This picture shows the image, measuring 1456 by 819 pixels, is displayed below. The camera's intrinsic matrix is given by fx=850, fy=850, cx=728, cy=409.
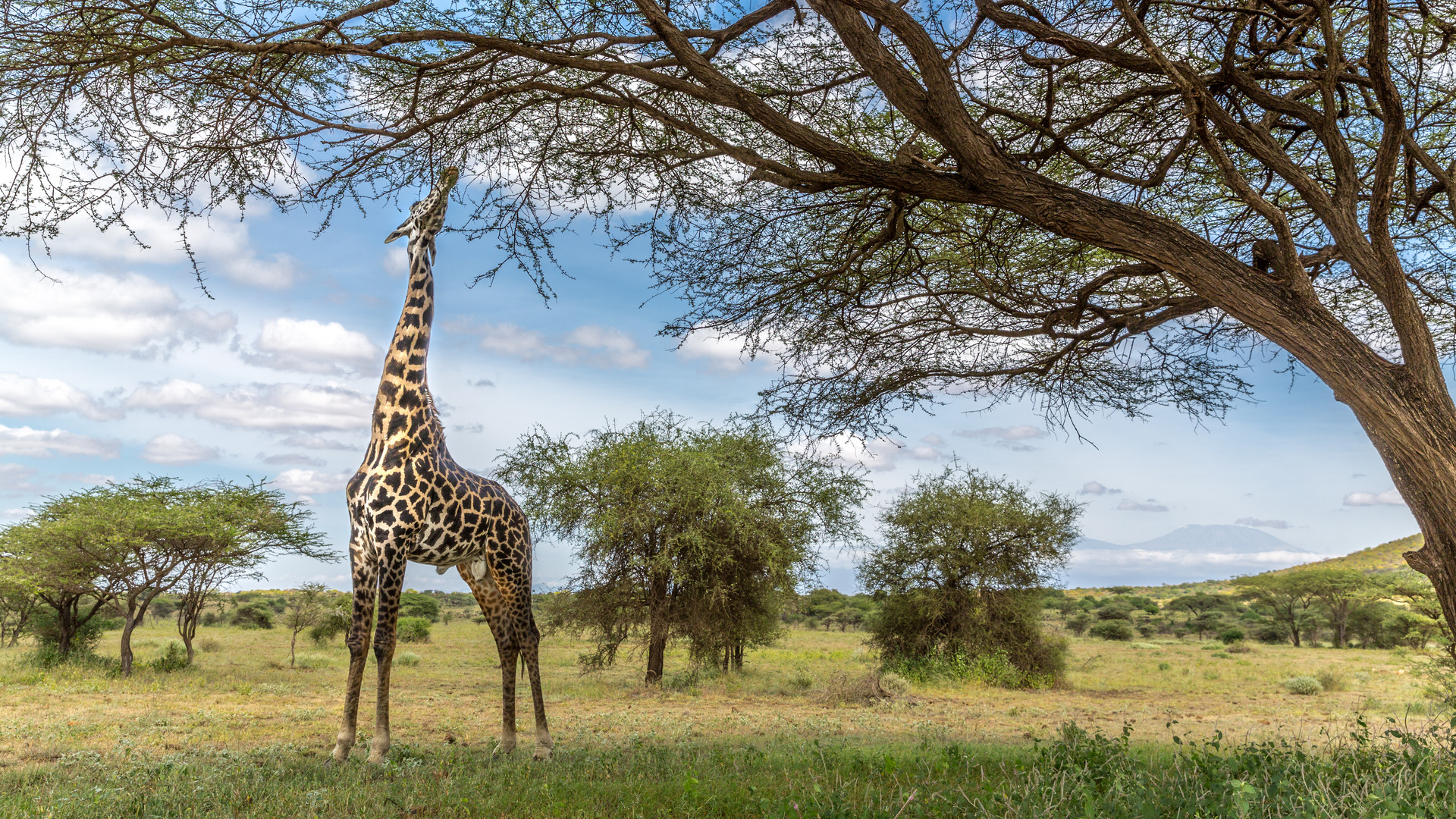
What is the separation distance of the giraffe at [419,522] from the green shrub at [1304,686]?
1958 cm

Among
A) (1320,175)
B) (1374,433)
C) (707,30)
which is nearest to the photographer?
(1374,433)

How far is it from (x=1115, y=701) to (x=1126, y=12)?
1465cm

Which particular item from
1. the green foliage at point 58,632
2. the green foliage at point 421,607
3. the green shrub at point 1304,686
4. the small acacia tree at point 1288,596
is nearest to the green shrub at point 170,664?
the green foliage at point 58,632

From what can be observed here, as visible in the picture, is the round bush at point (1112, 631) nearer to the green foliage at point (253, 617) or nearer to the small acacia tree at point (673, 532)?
the small acacia tree at point (673, 532)

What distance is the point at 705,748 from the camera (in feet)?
26.5

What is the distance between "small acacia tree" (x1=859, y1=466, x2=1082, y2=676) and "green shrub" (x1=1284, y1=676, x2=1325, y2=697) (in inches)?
224

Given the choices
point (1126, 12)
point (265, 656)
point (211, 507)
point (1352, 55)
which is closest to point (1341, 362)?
point (1126, 12)

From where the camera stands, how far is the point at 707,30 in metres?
7.20

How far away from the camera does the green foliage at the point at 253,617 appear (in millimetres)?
35469

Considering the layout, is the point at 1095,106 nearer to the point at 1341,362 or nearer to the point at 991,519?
the point at 1341,362

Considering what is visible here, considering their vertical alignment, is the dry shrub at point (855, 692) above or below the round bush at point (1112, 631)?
above

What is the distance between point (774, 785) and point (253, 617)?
3754cm

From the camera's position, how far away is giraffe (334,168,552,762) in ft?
22.4

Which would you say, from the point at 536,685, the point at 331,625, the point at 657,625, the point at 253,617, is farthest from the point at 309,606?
A: the point at 536,685
